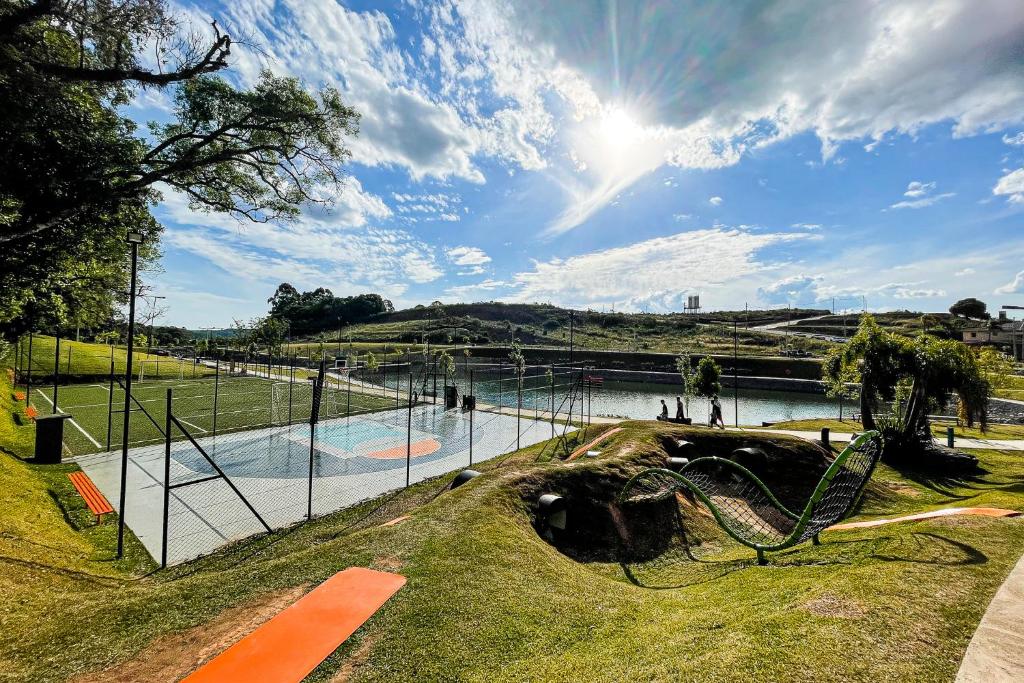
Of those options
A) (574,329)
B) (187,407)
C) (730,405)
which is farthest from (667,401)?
(574,329)

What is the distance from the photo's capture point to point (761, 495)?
10.9m

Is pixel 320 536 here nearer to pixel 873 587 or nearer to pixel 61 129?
pixel 873 587

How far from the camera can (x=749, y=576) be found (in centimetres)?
544

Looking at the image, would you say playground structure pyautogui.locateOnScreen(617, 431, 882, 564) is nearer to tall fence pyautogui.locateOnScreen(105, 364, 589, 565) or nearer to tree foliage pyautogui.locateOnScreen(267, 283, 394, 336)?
tall fence pyautogui.locateOnScreen(105, 364, 589, 565)

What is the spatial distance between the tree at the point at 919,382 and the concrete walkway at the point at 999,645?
1306 centimetres

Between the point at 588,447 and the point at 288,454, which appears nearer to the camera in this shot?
the point at 588,447

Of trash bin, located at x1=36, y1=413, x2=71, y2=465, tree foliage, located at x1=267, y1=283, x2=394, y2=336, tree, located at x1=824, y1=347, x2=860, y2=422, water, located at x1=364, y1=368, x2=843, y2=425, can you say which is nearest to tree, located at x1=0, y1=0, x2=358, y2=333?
trash bin, located at x1=36, y1=413, x2=71, y2=465

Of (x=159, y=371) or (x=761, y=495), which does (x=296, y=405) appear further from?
(x=159, y=371)

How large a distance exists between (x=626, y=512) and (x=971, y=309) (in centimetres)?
11728

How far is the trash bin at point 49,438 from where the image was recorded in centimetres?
1229

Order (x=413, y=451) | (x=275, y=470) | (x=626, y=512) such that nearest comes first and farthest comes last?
(x=626, y=512) < (x=275, y=470) < (x=413, y=451)

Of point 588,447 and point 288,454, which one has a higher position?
point 588,447

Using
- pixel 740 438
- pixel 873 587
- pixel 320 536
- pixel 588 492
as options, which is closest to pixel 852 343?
pixel 740 438

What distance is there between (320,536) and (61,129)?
958 cm
